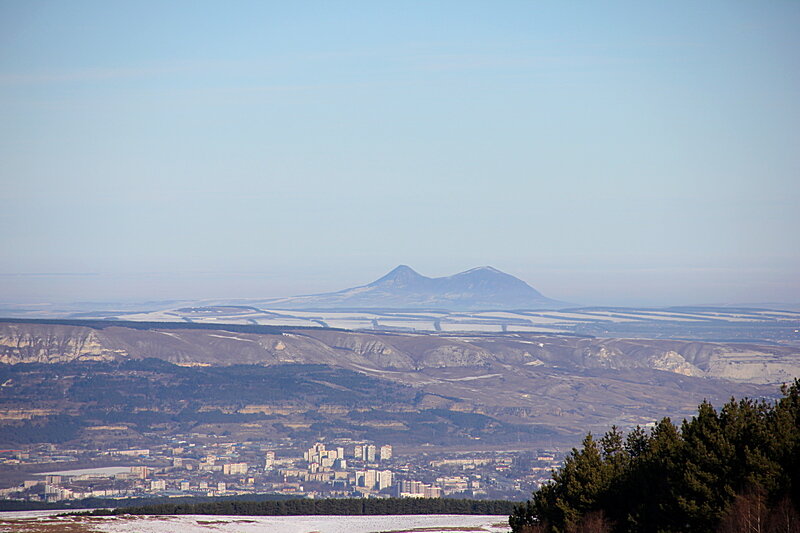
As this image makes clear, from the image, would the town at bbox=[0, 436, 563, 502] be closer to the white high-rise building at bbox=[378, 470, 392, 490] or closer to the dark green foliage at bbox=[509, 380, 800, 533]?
the white high-rise building at bbox=[378, 470, 392, 490]

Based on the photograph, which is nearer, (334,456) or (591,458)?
(591,458)

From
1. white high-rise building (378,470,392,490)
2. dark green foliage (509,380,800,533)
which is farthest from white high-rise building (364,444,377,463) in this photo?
dark green foliage (509,380,800,533)

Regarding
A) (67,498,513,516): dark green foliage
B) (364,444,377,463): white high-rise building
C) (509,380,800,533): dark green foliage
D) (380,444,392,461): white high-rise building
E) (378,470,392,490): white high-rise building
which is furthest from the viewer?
(380,444,392,461): white high-rise building

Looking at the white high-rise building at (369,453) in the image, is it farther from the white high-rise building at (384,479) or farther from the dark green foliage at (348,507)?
the dark green foliage at (348,507)

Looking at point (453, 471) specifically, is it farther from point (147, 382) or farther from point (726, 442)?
point (726, 442)

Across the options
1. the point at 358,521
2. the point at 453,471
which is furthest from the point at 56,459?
the point at 358,521

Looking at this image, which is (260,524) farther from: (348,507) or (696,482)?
(696,482)
